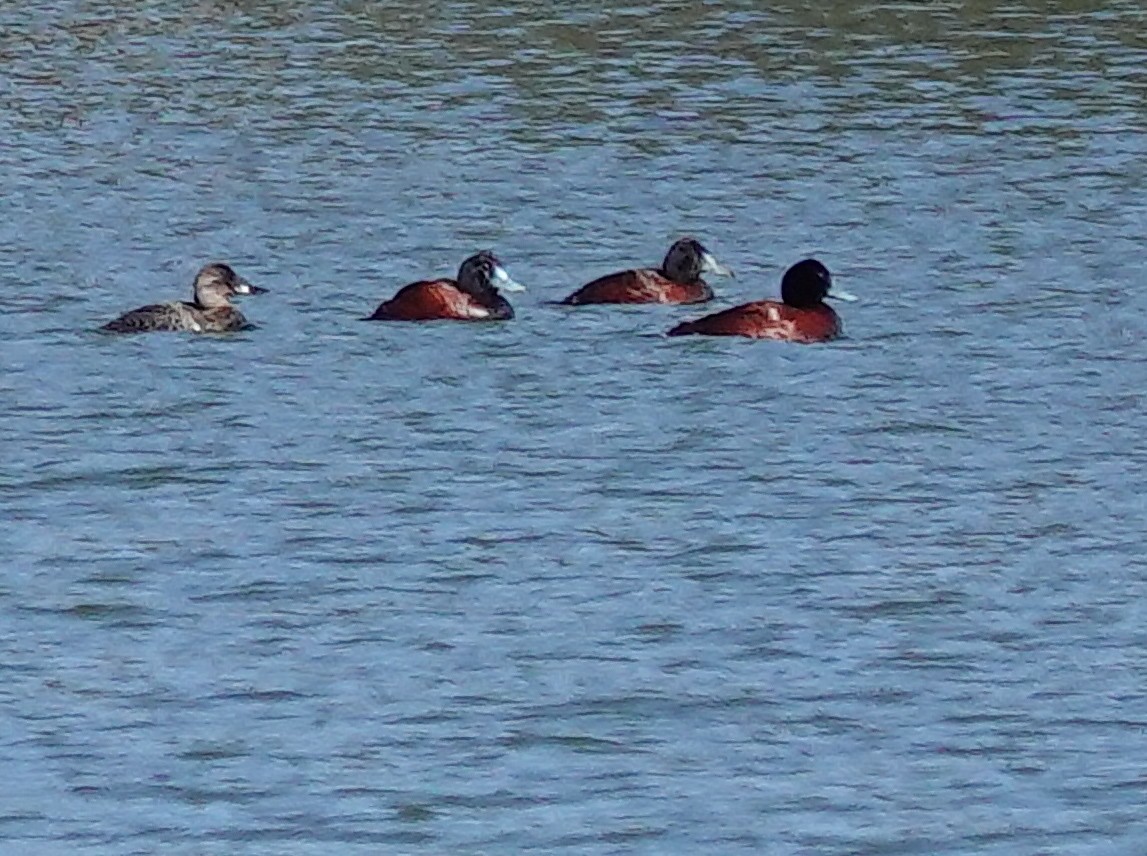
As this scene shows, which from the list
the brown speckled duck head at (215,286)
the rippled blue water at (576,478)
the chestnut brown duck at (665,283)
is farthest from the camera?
the chestnut brown duck at (665,283)

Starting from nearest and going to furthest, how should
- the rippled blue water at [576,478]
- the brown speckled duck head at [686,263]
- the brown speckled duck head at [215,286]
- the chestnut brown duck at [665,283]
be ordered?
the rippled blue water at [576,478] → the brown speckled duck head at [215,286] → the chestnut brown duck at [665,283] → the brown speckled duck head at [686,263]

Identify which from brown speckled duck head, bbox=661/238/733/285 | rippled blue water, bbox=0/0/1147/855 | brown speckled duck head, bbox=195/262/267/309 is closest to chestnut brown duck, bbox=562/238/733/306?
brown speckled duck head, bbox=661/238/733/285

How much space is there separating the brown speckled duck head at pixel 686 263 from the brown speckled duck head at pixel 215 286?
2.89m

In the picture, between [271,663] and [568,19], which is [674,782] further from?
[568,19]

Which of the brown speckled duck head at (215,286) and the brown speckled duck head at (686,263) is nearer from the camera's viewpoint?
the brown speckled duck head at (215,286)

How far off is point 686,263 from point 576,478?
5.36 meters

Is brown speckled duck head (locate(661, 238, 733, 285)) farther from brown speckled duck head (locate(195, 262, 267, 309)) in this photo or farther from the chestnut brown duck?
brown speckled duck head (locate(195, 262, 267, 309))

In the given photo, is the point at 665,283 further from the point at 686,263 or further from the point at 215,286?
the point at 215,286

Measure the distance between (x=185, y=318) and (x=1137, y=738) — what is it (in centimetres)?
1017

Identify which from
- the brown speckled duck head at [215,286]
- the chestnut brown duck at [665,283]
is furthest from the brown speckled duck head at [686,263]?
A: the brown speckled duck head at [215,286]

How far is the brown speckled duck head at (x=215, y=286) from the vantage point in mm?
22031

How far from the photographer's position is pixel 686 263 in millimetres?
22891

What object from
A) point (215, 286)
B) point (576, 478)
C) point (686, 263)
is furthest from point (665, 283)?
point (576, 478)

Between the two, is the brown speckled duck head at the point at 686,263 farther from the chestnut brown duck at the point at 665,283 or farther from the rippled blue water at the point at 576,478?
the rippled blue water at the point at 576,478
